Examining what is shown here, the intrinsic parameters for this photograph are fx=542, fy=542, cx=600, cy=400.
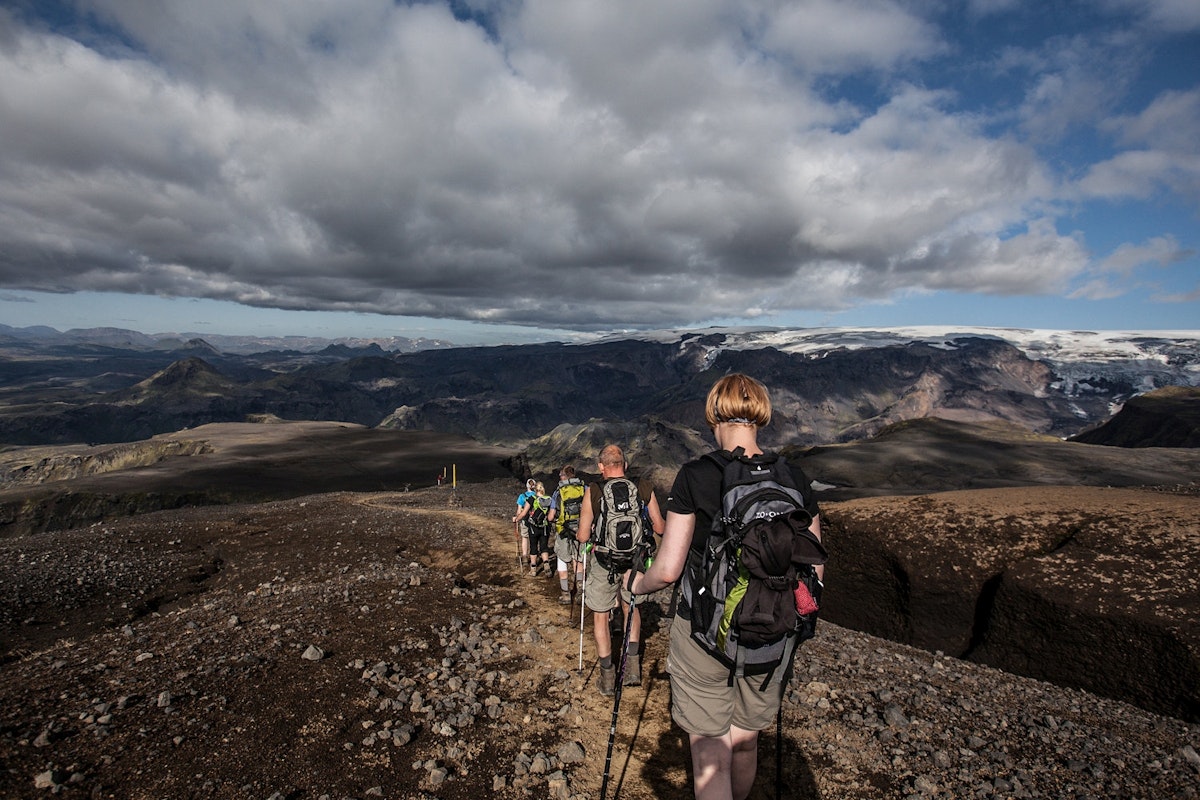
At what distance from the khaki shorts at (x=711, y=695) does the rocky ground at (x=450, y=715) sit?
8.15 ft

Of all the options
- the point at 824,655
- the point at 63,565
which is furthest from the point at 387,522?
the point at 824,655

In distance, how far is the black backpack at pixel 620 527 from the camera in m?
8.67

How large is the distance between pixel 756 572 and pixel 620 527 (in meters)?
4.44

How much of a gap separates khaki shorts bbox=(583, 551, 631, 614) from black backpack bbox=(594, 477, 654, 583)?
23 cm

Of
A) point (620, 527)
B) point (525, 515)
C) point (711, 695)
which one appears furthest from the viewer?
point (525, 515)

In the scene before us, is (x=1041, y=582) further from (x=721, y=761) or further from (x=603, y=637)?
(x=721, y=761)

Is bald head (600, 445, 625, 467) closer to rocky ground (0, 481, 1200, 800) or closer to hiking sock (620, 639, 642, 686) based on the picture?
hiking sock (620, 639, 642, 686)

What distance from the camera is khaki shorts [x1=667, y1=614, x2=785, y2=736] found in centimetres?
494

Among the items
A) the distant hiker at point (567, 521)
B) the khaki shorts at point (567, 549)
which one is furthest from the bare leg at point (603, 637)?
the khaki shorts at point (567, 549)

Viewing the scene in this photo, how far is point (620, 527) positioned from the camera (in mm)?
8664

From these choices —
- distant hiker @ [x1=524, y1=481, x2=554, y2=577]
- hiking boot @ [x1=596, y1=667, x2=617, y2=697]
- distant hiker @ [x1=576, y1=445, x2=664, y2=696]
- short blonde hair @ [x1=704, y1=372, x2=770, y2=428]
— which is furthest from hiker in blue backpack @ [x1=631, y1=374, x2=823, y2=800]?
distant hiker @ [x1=524, y1=481, x2=554, y2=577]

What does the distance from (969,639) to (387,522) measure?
21.1 meters

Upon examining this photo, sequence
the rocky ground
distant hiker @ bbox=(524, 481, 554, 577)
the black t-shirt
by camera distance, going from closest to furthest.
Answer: the black t-shirt → the rocky ground → distant hiker @ bbox=(524, 481, 554, 577)

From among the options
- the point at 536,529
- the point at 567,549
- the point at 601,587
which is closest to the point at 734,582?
the point at 601,587
